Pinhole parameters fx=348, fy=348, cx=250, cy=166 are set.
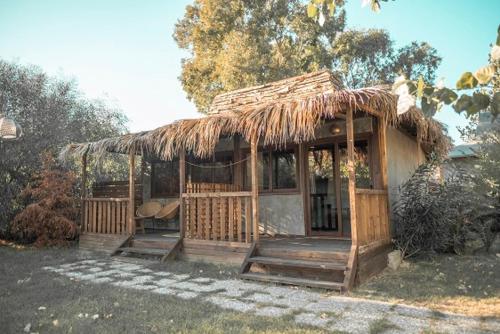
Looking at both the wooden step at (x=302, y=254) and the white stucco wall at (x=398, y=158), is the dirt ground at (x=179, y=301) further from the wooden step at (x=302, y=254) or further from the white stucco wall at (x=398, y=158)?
the white stucco wall at (x=398, y=158)

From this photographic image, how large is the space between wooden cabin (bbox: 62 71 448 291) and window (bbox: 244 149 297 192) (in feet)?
0.07

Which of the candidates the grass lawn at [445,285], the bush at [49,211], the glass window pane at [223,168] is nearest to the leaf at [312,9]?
the grass lawn at [445,285]

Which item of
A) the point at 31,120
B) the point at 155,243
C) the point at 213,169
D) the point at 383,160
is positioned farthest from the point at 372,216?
the point at 31,120

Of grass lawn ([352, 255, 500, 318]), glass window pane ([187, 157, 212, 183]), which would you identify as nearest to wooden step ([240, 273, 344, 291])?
grass lawn ([352, 255, 500, 318])

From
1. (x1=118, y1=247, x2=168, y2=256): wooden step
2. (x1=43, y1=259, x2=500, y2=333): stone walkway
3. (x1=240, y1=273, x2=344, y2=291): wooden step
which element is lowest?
(x1=43, y1=259, x2=500, y2=333): stone walkway

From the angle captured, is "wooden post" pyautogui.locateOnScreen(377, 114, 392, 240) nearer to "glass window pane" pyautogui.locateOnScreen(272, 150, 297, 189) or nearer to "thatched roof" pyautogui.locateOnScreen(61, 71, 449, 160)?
"thatched roof" pyautogui.locateOnScreen(61, 71, 449, 160)

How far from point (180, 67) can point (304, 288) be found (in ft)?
58.7

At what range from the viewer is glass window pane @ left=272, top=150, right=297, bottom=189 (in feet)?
24.4

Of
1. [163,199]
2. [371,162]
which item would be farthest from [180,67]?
[371,162]

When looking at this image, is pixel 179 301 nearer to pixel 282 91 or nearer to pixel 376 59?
pixel 282 91

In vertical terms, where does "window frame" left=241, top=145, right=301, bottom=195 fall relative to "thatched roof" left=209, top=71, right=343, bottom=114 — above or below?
below

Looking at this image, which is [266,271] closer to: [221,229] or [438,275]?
[221,229]

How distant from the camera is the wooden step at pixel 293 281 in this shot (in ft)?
14.6

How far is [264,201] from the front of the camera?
773cm
